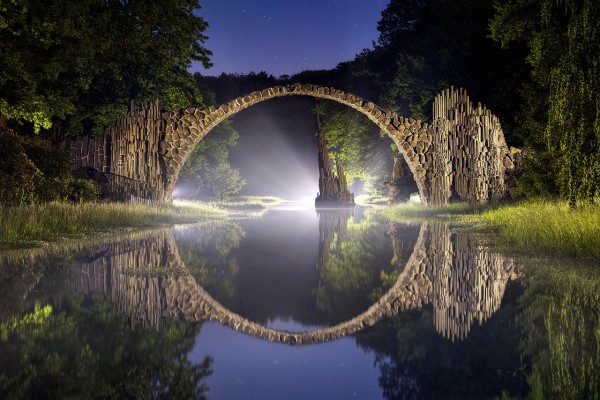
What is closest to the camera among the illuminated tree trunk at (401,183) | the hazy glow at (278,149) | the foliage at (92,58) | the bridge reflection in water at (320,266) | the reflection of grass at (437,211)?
the bridge reflection in water at (320,266)

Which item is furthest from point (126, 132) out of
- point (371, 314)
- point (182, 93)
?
point (371, 314)

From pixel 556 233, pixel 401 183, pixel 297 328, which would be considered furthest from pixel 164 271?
pixel 401 183

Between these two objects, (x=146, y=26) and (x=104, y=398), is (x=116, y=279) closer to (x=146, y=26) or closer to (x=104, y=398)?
(x=104, y=398)

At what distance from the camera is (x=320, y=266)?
10.5 m

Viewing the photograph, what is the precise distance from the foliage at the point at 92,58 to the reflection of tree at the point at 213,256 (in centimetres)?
662

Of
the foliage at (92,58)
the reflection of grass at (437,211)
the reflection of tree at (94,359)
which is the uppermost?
the foliage at (92,58)

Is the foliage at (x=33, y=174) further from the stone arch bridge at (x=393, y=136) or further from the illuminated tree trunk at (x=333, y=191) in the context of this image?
the illuminated tree trunk at (x=333, y=191)

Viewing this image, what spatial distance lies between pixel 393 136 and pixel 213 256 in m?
18.0

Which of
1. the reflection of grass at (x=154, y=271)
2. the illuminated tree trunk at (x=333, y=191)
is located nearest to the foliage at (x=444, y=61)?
the illuminated tree trunk at (x=333, y=191)

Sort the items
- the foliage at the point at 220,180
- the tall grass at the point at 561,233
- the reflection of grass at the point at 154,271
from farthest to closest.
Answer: the foliage at the point at 220,180 < the tall grass at the point at 561,233 < the reflection of grass at the point at 154,271

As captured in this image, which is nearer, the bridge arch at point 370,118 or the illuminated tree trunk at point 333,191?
the bridge arch at point 370,118

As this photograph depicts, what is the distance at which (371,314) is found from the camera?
645 cm

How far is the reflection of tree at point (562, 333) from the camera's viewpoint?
3.95m

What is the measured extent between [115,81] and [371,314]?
79.9 ft
